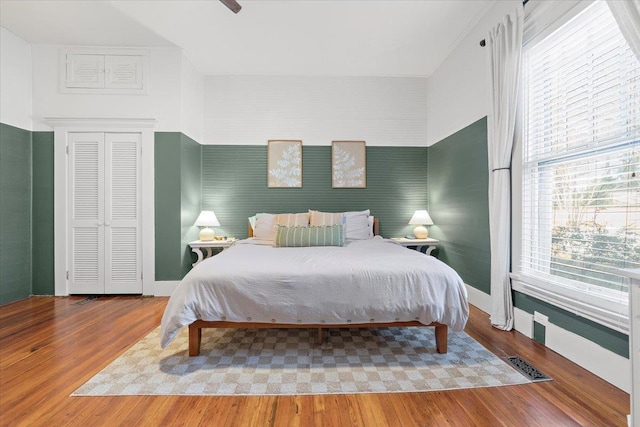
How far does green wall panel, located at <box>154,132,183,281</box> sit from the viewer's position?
3723 mm

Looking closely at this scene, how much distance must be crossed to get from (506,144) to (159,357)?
11.1 ft

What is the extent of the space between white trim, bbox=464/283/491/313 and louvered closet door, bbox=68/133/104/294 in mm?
4574

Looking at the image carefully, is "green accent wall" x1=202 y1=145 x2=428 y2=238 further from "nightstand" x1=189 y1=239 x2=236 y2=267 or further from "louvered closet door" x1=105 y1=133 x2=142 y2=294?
"louvered closet door" x1=105 y1=133 x2=142 y2=294

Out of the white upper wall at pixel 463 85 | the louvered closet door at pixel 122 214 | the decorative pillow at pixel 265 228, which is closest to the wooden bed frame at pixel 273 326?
the decorative pillow at pixel 265 228

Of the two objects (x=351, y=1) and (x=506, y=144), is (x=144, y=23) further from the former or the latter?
(x=506, y=144)

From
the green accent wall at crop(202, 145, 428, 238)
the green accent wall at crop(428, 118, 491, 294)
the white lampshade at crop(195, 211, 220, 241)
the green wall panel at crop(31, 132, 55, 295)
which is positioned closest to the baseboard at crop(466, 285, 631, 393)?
the green accent wall at crop(428, 118, 491, 294)

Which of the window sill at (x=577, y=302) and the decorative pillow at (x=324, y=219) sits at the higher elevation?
the decorative pillow at (x=324, y=219)

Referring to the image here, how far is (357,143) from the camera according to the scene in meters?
4.46

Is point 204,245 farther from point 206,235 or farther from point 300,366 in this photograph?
point 300,366

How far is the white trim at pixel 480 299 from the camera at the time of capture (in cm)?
305

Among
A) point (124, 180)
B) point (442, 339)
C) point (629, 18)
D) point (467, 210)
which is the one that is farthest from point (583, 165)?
point (124, 180)

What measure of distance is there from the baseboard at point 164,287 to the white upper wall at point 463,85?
4.13 metres

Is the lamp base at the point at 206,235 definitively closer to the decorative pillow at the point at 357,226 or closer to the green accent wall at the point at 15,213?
the decorative pillow at the point at 357,226

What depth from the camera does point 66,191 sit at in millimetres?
3686
